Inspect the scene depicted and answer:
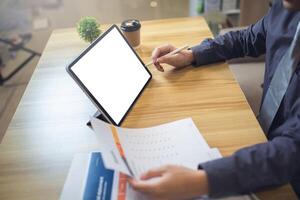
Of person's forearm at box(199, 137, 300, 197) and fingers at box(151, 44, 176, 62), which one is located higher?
fingers at box(151, 44, 176, 62)

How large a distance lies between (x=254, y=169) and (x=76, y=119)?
50cm

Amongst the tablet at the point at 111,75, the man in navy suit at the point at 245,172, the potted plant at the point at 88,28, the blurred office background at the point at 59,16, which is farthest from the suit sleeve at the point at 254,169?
the blurred office background at the point at 59,16

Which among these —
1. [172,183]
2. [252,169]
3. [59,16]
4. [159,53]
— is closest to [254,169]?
[252,169]

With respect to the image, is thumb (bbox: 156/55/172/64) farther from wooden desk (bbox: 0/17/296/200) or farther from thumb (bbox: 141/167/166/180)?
thumb (bbox: 141/167/166/180)

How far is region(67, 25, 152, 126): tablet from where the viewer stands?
80cm

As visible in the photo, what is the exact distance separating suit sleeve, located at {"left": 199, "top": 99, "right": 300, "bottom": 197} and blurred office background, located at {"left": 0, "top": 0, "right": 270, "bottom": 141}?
168cm

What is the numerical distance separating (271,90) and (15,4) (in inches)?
81.3

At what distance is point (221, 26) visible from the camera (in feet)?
7.63

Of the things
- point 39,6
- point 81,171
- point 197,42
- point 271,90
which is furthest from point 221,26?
point 81,171

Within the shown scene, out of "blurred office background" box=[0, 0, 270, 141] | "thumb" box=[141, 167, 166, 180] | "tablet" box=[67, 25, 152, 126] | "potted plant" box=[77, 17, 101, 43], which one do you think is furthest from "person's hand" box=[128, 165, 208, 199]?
"blurred office background" box=[0, 0, 270, 141]

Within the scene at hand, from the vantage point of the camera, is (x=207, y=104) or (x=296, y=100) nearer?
(x=296, y=100)

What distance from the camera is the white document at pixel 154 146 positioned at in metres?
0.68

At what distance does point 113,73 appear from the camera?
35.2 inches

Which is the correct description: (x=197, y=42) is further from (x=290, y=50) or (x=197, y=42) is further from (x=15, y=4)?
(x=15, y=4)
